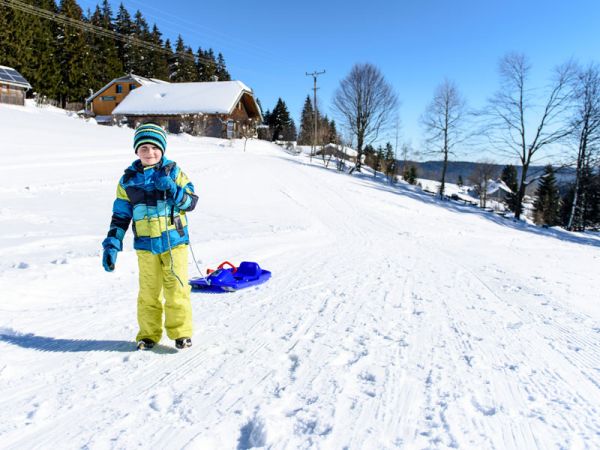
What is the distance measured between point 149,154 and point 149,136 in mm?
147

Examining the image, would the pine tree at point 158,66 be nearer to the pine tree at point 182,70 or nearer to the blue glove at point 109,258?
the pine tree at point 182,70

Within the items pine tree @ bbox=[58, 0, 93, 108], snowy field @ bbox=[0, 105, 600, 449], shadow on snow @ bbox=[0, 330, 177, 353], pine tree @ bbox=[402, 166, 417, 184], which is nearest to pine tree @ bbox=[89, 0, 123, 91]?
pine tree @ bbox=[58, 0, 93, 108]

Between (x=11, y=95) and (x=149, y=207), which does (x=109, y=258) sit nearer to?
(x=149, y=207)

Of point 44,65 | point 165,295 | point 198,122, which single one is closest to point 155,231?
point 165,295

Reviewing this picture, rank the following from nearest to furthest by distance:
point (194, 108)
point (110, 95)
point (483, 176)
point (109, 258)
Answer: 1. point (109, 258)
2. point (194, 108)
3. point (110, 95)
4. point (483, 176)

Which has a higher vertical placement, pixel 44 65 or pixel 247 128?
pixel 44 65

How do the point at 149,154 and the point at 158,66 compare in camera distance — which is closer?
the point at 149,154

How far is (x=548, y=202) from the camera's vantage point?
57.2 meters

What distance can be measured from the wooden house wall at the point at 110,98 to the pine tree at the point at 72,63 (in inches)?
122

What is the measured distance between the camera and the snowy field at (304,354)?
2.19m

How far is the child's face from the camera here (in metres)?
3.09

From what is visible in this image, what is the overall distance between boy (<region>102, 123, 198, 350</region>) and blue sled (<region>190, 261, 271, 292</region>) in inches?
63.7

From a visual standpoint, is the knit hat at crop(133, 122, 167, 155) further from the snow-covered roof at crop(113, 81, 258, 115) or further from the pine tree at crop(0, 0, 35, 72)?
the pine tree at crop(0, 0, 35, 72)

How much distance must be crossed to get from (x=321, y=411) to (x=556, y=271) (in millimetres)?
7339
